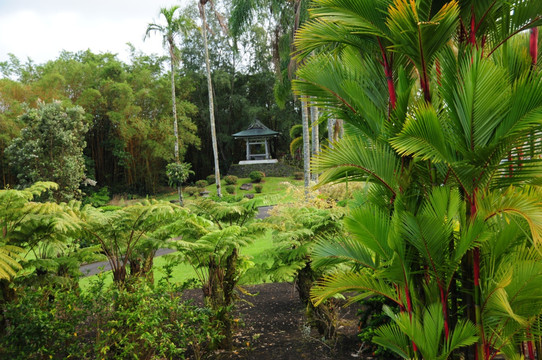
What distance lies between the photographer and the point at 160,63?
27969mm

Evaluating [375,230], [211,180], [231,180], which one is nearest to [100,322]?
[375,230]

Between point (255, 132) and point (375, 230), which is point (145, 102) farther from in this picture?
point (375, 230)

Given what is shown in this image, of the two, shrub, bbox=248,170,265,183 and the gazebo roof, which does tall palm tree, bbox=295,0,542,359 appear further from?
the gazebo roof

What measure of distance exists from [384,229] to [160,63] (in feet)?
92.0

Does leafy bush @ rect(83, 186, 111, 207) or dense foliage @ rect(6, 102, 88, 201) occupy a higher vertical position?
dense foliage @ rect(6, 102, 88, 201)

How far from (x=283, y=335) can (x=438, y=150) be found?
3.14 metres

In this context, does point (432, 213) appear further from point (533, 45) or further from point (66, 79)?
Result: point (66, 79)

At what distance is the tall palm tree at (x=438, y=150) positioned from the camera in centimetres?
237

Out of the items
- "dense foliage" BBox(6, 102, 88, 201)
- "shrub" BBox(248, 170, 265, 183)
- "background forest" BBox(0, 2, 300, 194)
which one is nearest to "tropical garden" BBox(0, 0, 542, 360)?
"dense foliage" BBox(6, 102, 88, 201)

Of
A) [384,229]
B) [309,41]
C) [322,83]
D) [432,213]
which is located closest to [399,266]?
[384,229]

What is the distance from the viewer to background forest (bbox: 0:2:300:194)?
74.6 feet

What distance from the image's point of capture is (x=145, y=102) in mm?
26109

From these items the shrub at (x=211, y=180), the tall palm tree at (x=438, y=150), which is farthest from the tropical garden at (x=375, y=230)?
the shrub at (x=211, y=180)

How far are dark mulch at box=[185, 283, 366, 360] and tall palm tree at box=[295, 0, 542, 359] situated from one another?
1.52 m
